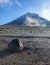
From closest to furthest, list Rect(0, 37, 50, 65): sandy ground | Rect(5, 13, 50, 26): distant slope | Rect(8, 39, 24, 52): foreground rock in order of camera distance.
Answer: Rect(0, 37, 50, 65): sandy ground → Rect(8, 39, 24, 52): foreground rock → Rect(5, 13, 50, 26): distant slope

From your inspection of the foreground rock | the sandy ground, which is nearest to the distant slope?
the foreground rock

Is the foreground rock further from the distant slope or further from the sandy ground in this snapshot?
the distant slope

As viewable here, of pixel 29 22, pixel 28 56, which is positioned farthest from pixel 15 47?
pixel 29 22

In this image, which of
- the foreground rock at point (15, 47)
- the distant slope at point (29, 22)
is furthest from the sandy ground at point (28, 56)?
the distant slope at point (29, 22)

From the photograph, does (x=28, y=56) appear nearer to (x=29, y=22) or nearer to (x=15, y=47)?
(x=15, y=47)

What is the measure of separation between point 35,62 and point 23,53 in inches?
93.5

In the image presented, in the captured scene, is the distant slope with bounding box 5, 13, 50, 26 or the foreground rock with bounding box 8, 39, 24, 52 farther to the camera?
the distant slope with bounding box 5, 13, 50, 26

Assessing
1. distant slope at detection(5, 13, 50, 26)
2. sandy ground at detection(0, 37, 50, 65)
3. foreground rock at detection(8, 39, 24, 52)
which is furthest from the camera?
distant slope at detection(5, 13, 50, 26)

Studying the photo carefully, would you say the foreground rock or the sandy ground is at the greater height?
the foreground rock

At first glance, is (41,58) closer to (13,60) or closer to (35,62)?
(35,62)

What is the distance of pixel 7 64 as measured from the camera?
13.3m

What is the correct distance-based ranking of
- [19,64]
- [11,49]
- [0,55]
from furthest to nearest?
[11,49]
[0,55]
[19,64]

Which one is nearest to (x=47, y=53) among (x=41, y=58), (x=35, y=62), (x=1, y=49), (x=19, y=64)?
(x=41, y=58)

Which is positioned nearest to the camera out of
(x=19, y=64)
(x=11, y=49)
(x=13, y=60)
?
(x=19, y=64)
